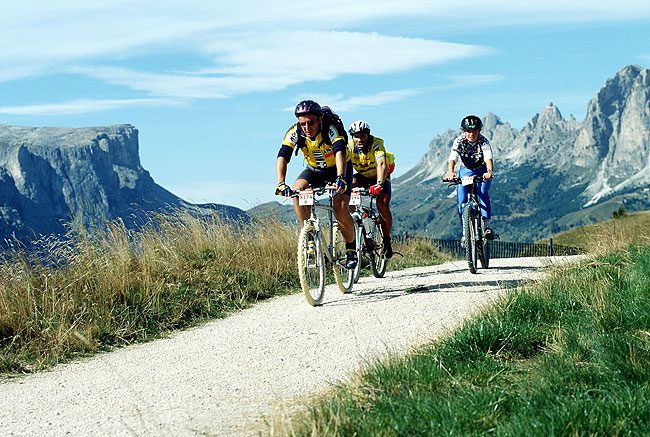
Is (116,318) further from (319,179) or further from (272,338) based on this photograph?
(319,179)

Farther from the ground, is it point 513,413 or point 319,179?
point 319,179

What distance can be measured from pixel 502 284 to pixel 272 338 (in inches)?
153

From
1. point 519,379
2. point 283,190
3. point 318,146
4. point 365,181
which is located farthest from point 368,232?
point 519,379

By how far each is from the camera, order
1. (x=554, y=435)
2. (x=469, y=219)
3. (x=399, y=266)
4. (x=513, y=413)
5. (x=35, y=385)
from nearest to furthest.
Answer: (x=554, y=435) < (x=513, y=413) < (x=35, y=385) < (x=469, y=219) < (x=399, y=266)

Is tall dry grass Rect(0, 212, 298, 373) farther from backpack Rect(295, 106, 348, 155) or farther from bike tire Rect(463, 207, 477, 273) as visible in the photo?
bike tire Rect(463, 207, 477, 273)

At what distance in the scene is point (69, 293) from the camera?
8859 millimetres

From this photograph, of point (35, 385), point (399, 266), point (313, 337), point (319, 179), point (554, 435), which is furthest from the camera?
point (399, 266)

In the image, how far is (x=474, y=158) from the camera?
1311 centimetres

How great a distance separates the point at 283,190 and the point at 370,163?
2.56m

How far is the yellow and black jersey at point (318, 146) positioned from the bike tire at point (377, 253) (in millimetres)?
2500

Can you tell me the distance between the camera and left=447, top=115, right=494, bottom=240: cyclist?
12.8 meters

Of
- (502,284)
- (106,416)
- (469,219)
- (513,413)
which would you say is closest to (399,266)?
(469,219)

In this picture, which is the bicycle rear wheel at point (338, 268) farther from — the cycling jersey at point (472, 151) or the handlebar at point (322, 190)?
the cycling jersey at point (472, 151)

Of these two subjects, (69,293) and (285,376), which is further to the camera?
(69,293)
